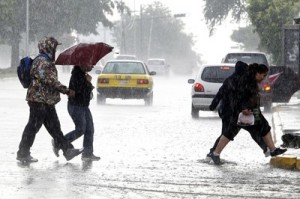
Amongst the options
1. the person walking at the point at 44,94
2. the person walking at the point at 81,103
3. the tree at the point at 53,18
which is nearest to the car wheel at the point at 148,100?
the person walking at the point at 81,103

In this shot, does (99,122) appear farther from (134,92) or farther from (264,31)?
(264,31)

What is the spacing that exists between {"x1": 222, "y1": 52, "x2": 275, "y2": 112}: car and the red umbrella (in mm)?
12603

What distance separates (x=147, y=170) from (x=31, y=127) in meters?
1.87

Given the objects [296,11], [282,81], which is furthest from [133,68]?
[296,11]

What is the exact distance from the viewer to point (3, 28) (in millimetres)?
72750

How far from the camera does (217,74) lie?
25.3 m

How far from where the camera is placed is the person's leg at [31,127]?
13212mm

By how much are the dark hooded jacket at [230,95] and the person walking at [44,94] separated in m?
2.06

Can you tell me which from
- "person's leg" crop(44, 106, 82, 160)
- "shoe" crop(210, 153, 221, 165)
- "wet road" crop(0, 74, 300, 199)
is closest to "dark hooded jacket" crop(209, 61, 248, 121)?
"shoe" crop(210, 153, 221, 165)

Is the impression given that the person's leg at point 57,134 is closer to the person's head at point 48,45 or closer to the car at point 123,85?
the person's head at point 48,45

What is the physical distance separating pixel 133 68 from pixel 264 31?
11823 millimetres

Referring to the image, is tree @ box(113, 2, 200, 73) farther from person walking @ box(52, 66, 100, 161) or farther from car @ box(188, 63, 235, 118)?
person walking @ box(52, 66, 100, 161)

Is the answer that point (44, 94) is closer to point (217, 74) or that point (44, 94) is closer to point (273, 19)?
point (217, 74)

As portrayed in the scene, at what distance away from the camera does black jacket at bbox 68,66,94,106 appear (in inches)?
536
